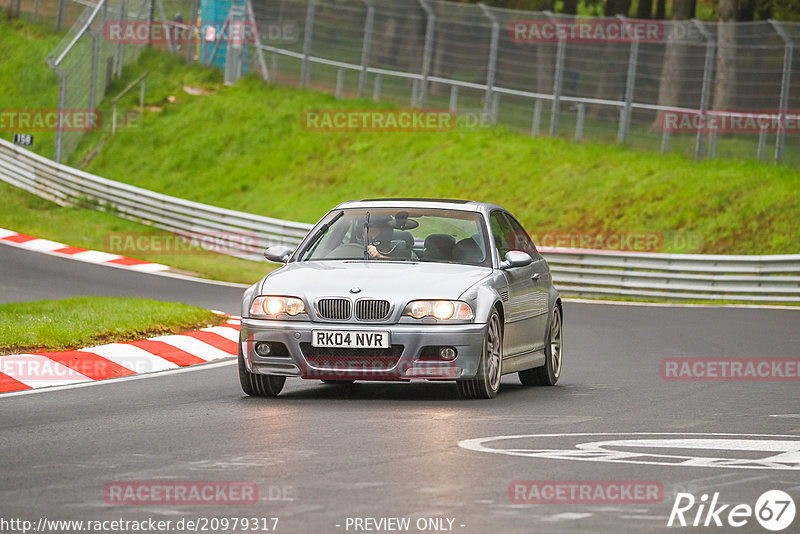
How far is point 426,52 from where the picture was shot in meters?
36.5

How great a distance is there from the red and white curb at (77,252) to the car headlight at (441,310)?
1631 cm

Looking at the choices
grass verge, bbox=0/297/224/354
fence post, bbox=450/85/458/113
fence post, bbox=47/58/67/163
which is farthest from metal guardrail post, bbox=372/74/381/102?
grass verge, bbox=0/297/224/354

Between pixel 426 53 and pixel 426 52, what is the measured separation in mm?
24

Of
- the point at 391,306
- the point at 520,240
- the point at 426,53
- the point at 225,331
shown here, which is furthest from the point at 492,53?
the point at 391,306

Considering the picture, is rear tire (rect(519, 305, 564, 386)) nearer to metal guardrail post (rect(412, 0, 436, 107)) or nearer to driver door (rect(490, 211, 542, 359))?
driver door (rect(490, 211, 542, 359))

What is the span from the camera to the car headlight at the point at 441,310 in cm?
1059

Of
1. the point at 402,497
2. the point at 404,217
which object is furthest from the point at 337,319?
the point at 402,497

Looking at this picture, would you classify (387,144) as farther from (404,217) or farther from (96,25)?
(404,217)

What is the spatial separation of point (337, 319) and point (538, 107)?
25167 millimetres

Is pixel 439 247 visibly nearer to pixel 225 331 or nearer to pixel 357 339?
pixel 357 339

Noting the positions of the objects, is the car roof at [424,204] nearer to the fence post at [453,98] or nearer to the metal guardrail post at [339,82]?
the fence post at [453,98]

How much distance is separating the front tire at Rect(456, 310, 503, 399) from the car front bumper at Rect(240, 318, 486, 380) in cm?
11

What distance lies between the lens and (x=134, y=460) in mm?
7723

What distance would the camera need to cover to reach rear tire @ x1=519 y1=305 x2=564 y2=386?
41.1 feet
